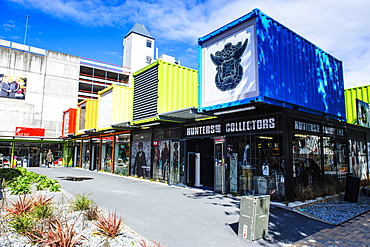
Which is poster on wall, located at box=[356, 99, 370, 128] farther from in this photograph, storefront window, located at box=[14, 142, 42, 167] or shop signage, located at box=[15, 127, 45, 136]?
shop signage, located at box=[15, 127, 45, 136]

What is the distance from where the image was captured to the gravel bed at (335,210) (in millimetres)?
6927

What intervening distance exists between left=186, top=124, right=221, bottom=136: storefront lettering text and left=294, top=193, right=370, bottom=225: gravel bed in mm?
4630

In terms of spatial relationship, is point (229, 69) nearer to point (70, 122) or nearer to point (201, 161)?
point (201, 161)

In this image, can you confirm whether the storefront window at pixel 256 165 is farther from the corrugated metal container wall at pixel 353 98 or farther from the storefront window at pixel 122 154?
the storefront window at pixel 122 154

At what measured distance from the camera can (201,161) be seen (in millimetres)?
13750

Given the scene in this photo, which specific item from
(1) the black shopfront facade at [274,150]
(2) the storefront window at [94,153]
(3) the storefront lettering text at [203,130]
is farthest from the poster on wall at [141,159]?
(2) the storefront window at [94,153]

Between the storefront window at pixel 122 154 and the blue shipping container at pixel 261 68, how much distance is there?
10.5 meters

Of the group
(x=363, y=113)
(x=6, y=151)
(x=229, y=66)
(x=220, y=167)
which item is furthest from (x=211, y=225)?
(x=6, y=151)

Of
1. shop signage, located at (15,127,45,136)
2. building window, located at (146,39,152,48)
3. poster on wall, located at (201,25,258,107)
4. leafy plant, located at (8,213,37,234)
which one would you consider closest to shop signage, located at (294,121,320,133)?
poster on wall, located at (201,25,258,107)

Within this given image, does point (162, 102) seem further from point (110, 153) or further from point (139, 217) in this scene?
point (110, 153)

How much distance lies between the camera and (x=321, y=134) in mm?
10688

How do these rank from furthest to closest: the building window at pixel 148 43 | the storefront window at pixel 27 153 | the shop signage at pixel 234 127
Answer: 1. the building window at pixel 148 43
2. the storefront window at pixel 27 153
3. the shop signage at pixel 234 127

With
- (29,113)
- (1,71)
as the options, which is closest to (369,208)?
(29,113)

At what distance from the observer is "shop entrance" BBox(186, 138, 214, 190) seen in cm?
1312
